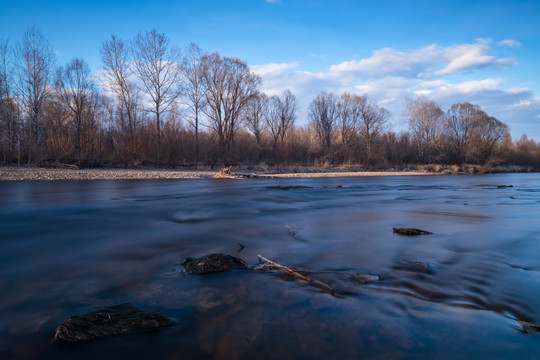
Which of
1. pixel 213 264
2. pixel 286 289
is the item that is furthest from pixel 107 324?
pixel 286 289

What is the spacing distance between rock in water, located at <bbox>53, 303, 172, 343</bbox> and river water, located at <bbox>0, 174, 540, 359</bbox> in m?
0.10

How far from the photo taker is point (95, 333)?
2.98 metres

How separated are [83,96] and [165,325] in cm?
3541

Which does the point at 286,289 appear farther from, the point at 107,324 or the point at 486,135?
the point at 486,135

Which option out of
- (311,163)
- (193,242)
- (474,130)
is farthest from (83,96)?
(474,130)

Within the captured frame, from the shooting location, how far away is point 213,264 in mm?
4688

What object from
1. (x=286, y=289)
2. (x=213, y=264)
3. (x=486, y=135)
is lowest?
(x=286, y=289)

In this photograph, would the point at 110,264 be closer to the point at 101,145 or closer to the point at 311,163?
the point at 101,145

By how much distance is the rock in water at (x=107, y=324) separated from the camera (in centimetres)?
294

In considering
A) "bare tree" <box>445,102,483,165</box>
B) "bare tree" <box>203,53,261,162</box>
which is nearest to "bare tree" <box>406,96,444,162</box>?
"bare tree" <box>445,102,483,165</box>

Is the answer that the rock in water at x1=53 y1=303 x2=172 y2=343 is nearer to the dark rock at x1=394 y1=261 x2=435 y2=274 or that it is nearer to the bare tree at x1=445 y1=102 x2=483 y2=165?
the dark rock at x1=394 y1=261 x2=435 y2=274

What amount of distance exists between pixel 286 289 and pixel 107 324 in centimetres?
198

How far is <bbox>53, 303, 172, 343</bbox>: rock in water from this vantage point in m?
2.94

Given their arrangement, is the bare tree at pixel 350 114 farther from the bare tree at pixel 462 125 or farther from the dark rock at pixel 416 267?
the dark rock at pixel 416 267
